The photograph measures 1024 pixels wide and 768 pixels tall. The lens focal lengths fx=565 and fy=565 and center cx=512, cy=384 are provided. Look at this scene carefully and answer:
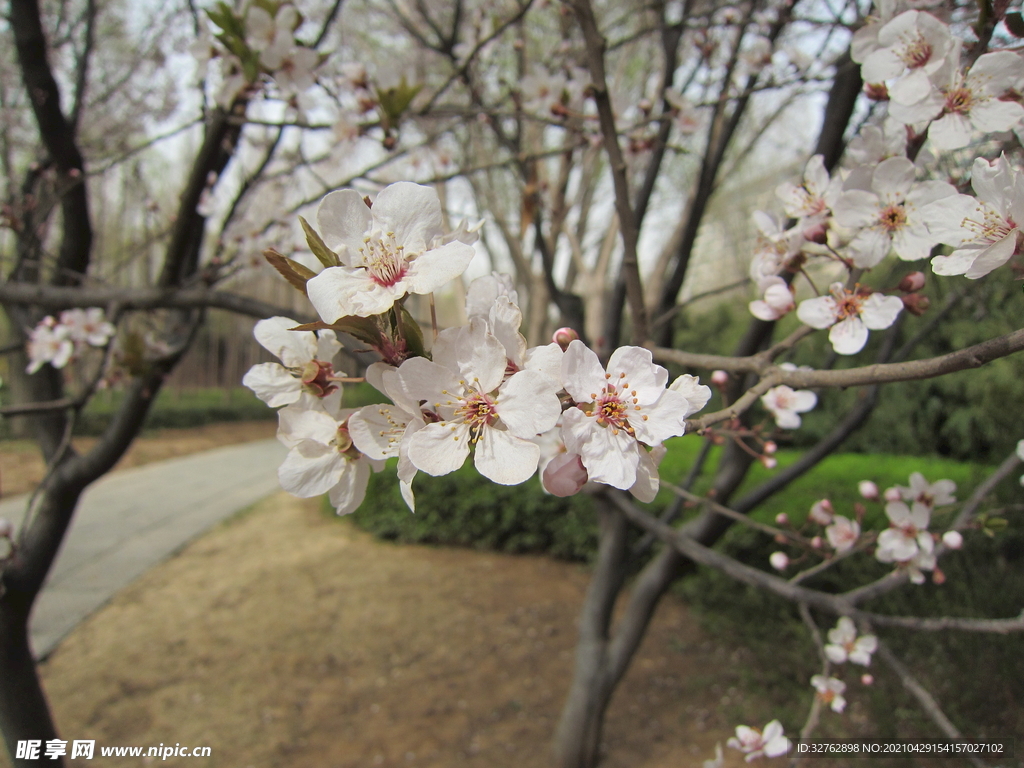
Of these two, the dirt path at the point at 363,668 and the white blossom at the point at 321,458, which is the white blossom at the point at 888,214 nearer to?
the white blossom at the point at 321,458

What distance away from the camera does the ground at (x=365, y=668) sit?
9.38ft

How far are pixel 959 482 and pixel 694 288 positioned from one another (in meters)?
15.1

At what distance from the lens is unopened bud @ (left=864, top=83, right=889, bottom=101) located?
3.43 feet

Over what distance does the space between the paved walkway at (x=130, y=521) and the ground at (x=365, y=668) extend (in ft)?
0.77

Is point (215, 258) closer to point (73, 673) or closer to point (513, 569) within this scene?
point (73, 673)

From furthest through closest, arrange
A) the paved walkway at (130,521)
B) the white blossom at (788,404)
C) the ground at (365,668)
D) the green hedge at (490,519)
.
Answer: the green hedge at (490,519) → the paved walkway at (130,521) → the ground at (365,668) → the white blossom at (788,404)

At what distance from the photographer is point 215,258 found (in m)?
2.66

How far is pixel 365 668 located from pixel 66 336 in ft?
8.12

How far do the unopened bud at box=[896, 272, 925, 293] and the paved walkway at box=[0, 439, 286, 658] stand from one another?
4.41 m

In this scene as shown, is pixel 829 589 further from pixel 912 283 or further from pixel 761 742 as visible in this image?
pixel 912 283

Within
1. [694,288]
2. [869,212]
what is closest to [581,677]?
[869,212]

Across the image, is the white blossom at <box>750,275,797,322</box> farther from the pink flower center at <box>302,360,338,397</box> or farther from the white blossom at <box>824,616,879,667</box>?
the white blossom at <box>824,616,879,667</box>

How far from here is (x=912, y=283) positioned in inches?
35.2

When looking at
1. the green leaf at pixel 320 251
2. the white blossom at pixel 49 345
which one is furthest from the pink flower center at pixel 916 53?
the white blossom at pixel 49 345
